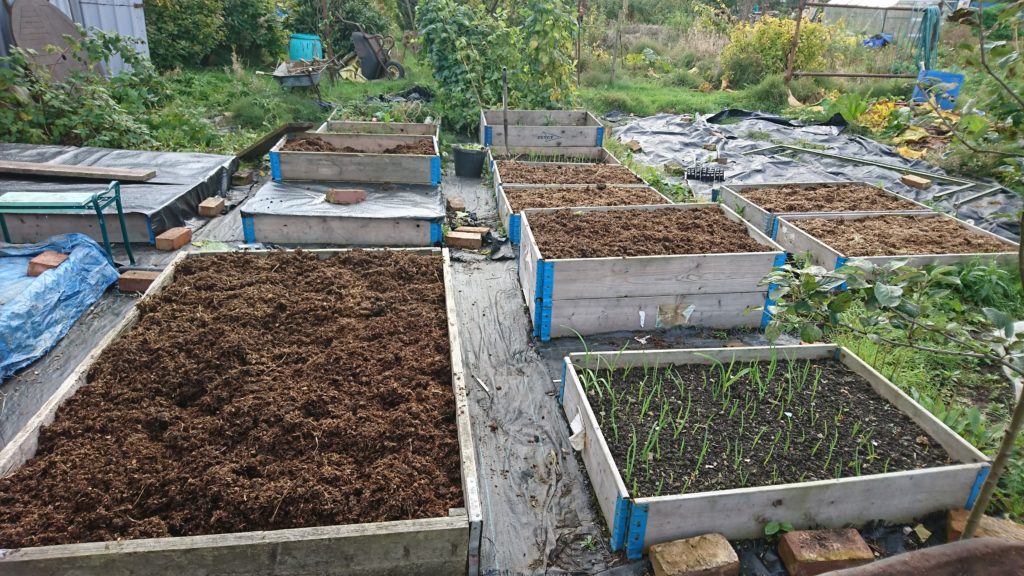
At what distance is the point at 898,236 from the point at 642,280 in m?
2.92

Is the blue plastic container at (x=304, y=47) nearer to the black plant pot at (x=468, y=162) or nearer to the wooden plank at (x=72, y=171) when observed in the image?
the black plant pot at (x=468, y=162)

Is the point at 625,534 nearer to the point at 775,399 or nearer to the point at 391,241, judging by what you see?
the point at 775,399

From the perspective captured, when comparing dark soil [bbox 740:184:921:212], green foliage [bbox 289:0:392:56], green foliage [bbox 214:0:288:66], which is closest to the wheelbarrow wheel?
green foliage [bbox 289:0:392:56]

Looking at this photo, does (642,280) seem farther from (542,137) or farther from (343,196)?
(542,137)

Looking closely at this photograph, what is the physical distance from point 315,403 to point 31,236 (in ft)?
13.5

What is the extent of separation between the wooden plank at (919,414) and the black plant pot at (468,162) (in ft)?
16.9

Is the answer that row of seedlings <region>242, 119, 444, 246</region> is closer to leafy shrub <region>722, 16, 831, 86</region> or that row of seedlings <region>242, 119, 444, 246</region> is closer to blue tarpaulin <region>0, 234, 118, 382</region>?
blue tarpaulin <region>0, 234, 118, 382</region>

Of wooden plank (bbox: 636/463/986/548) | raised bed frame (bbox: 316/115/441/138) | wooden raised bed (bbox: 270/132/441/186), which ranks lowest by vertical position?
wooden plank (bbox: 636/463/986/548)

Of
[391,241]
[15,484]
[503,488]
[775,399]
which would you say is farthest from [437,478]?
[391,241]

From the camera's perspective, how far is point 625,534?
2604 mm

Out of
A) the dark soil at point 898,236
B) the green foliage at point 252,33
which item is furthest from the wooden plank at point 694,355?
the green foliage at point 252,33

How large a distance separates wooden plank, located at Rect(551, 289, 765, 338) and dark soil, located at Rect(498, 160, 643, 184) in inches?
109

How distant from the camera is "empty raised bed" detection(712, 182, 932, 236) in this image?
6.11m

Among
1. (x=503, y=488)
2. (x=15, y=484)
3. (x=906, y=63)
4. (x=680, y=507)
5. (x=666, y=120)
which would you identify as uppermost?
(x=906, y=63)
